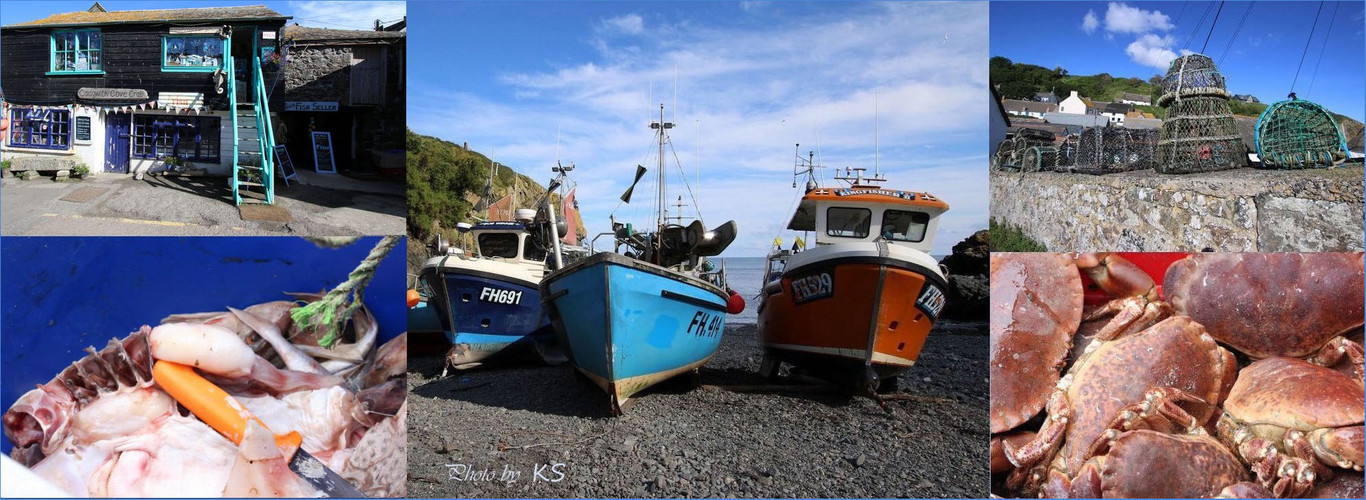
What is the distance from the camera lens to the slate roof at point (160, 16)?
4168 millimetres

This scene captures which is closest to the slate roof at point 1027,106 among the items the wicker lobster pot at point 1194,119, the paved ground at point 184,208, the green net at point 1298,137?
the wicker lobster pot at point 1194,119

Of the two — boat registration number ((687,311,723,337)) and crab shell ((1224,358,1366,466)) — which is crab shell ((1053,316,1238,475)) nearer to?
crab shell ((1224,358,1366,466))

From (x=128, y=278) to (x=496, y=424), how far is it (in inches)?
77.9

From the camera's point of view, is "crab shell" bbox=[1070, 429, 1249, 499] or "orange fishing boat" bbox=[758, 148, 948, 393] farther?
"orange fishing boat" bbox=[758, 148, 948, 393]

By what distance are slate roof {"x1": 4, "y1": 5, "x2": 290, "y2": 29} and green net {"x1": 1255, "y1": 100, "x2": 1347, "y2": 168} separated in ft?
15.5

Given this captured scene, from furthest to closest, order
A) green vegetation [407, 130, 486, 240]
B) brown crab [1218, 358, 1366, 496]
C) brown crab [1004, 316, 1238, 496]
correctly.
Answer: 1. green vegetation [407, 130, 486, 240]
2. brown crab [1004, 316, 1238, 496]
3. brown crab [1218, 358, 1366, 496]

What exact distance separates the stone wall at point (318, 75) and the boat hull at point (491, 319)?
2.11 meters

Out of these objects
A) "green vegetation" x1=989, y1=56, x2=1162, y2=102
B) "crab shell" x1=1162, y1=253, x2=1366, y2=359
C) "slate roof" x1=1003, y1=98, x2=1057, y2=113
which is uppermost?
"green vegetation" x1=989, y1=56, x2=1162, y2=102

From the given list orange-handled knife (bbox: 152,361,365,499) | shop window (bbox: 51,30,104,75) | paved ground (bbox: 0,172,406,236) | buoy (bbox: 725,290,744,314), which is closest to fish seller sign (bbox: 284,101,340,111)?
paved ground (bbox: 0,172,406,236)

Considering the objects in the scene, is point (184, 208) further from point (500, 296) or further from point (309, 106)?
point (500, 296)

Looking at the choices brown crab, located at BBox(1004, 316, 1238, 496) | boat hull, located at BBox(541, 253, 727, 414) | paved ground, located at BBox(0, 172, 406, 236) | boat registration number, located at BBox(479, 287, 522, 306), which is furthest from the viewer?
boat registration number, located at BBox(479, 287, 522, 306)

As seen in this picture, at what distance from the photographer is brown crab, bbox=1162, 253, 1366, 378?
3.57 m

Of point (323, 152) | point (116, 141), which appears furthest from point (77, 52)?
point (323, 152)

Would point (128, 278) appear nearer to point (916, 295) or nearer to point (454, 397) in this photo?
point (454, 397)
